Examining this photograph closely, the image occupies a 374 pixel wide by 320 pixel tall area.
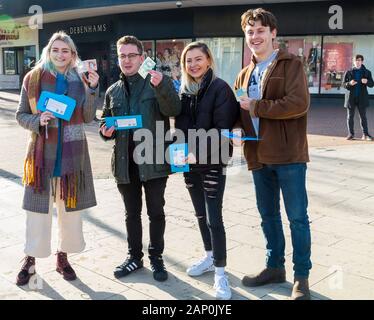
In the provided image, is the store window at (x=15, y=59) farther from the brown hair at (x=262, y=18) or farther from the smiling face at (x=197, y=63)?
the brown hair at (x=262, y=18)

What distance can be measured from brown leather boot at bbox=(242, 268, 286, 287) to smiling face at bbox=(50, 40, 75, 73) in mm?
2254

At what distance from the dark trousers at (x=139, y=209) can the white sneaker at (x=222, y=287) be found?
2.01 feet

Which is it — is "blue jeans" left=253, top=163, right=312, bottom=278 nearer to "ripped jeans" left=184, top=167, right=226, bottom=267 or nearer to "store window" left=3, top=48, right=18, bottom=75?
"ripped jeans" left=184, top=167, right=226, bottom=267

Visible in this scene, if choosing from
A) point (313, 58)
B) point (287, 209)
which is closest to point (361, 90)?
point (313, 58)

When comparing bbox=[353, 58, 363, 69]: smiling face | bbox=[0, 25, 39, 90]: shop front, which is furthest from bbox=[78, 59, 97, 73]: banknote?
bbox=[0, 25, 39, 90]: shop front

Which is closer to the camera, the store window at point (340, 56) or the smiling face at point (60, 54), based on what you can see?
the smiling face at point (60, 54)

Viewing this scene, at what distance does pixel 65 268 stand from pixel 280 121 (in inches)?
84.3

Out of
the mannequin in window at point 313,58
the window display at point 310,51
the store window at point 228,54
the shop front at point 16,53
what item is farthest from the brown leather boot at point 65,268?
the shop front at point 16,53

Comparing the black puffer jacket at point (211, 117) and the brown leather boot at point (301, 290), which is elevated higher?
the black puffer jacket at point (211, 117)

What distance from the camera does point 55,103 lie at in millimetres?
3682

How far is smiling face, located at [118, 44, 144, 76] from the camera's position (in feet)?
12.5

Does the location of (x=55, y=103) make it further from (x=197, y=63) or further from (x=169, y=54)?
(x=169, y=54)

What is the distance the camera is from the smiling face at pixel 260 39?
3.44 m
